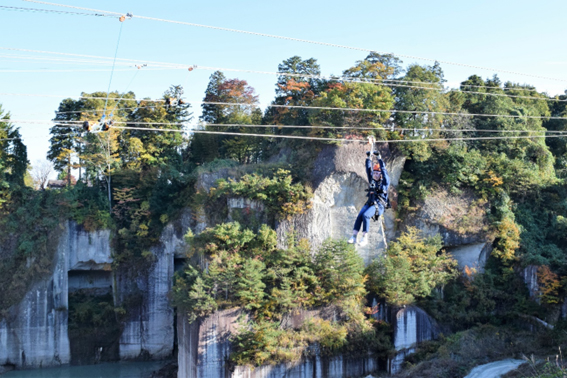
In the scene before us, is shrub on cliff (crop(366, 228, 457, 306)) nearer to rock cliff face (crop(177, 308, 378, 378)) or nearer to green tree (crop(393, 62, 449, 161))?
rock cliff face (crop(177, 308, 378, 378))

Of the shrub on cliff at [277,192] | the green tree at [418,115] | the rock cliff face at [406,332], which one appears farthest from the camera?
the green tree at [418,115]

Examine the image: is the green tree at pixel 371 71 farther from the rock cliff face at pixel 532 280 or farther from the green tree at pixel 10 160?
the green tree at pixel 10 160

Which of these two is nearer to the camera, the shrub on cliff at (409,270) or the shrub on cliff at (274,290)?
the shrub on cliff at (274,290)

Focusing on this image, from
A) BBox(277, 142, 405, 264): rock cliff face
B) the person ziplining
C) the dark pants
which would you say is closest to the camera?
the person ziplining

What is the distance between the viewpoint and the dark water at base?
Result: 75.3ft

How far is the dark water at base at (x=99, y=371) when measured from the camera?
903 inches

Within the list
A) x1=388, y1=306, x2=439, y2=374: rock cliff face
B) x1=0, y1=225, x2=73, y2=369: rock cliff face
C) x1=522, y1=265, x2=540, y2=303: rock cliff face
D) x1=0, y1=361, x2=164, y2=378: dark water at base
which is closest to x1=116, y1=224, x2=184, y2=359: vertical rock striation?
x1=0, y1=361, x2=164, y2=378: dark water at base

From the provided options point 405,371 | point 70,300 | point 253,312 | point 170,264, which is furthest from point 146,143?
point 405,371

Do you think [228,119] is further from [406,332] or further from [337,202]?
[406,332]

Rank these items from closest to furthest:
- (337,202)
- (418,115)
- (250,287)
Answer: (250,287)
(337,202)
(418,115)

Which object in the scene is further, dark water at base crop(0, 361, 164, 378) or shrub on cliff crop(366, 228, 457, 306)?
dark water at base crop(0, 361, 164, 378)

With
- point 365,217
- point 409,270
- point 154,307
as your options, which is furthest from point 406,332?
point 154,307

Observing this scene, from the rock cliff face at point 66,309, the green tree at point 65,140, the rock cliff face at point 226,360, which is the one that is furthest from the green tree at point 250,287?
the green tree at point 65,140

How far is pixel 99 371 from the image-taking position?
2341cm
